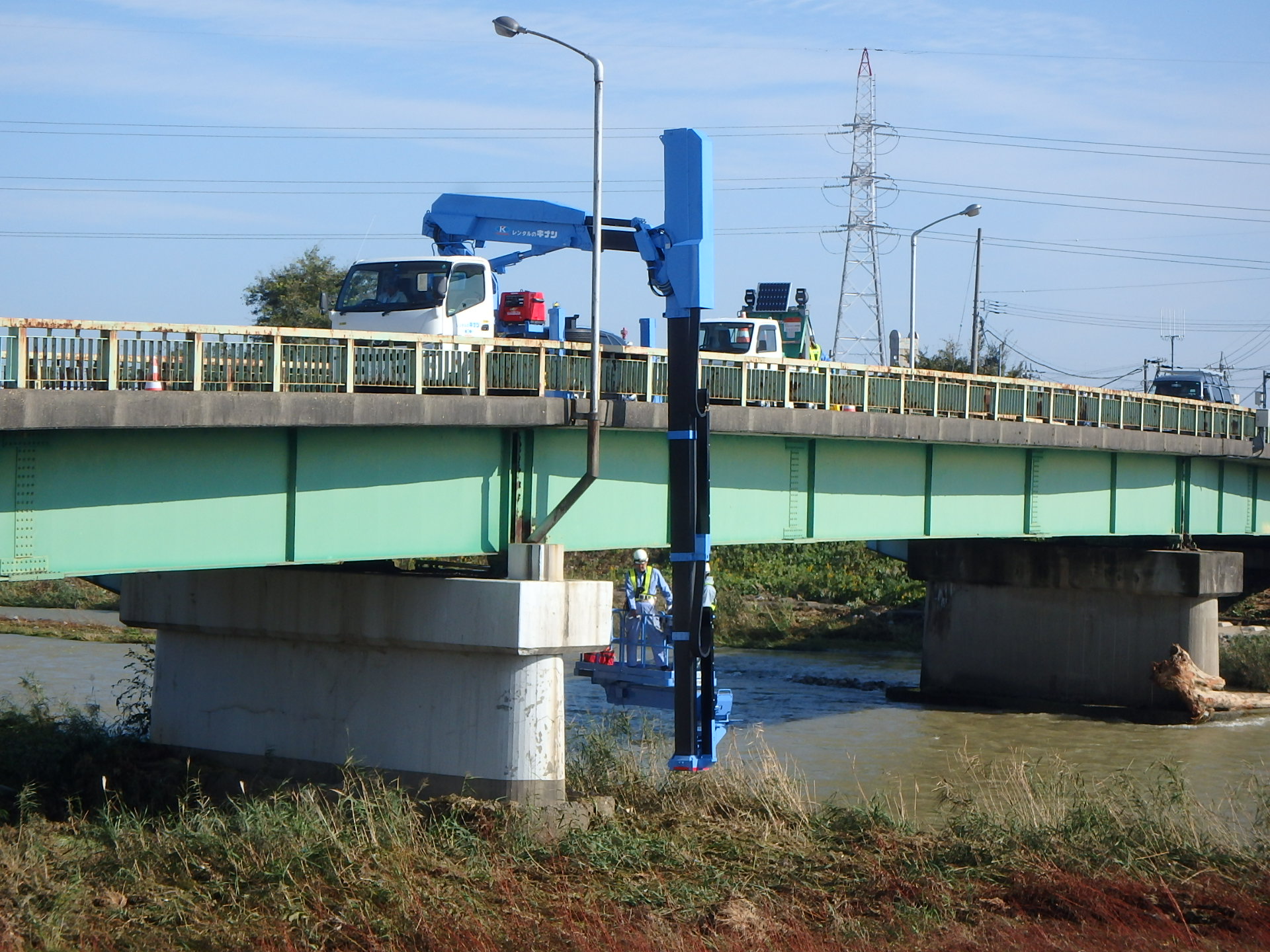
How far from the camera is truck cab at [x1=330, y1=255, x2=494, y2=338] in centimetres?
2048

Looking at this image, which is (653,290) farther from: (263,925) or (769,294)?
(769,294)

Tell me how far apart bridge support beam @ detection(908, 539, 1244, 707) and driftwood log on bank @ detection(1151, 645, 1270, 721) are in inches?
18.0

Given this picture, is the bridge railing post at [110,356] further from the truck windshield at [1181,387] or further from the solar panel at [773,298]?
the truck windshield at [1181,387]

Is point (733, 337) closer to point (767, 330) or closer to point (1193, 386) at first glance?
point (767, 330)

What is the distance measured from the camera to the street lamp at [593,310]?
1628 centimetres

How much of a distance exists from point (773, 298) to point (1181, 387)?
16.1 metres

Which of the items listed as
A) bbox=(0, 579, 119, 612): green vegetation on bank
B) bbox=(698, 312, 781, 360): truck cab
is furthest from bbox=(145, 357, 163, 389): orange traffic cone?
bbox=(0, 579, 119, 612): green vegetation on bank

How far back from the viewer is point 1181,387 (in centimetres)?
4306

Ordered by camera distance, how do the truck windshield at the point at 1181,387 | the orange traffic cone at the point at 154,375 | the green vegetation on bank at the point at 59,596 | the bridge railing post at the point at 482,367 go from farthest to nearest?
the green vegetation on bank at the point at 59,596
the truck windshield at the point at 1181,387
the bridge railing post at the point at 482,367
the orange traffic cone at the point at 154,375

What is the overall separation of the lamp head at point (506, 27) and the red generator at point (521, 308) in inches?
215

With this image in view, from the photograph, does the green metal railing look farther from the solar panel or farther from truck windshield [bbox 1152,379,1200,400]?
truck windshield [bbox 1152,379,1200,400]

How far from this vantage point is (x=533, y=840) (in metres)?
15.0

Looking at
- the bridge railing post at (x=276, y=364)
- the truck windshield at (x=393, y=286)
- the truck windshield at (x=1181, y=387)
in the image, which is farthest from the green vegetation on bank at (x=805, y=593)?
the bridge railing post at (x=276, y=364)

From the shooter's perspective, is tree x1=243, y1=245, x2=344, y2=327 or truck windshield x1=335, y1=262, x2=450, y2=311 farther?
tree x1=243, y1=245, x2=344, y2=327
